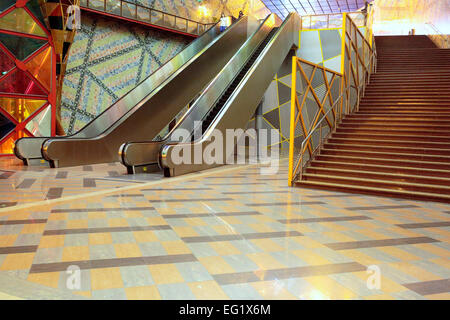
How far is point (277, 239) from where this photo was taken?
12.5 ft

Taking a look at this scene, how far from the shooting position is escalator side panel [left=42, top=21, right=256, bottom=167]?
371 inches

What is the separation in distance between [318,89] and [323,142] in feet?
4.02

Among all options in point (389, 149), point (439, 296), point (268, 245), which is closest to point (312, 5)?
point (389, 149)

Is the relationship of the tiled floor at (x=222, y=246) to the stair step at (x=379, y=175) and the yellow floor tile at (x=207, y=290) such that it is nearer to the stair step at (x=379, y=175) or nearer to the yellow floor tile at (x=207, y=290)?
the yellow floor tile at (x=207, y=290)

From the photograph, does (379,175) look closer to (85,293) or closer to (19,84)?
(85,293)

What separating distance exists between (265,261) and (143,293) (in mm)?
1047

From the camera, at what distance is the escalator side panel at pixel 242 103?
824 cm

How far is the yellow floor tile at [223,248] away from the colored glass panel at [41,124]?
976cm

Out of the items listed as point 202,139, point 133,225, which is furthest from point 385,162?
point 133,225

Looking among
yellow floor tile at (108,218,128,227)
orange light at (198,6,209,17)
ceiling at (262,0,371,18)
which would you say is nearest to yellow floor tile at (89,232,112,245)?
yellow floor tile at (108,218,128,227)

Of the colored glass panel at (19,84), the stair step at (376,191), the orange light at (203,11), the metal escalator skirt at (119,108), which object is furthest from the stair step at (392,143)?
the orange light at (203,11)

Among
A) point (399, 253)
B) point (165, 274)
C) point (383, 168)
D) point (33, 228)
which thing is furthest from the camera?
point (383, 168)

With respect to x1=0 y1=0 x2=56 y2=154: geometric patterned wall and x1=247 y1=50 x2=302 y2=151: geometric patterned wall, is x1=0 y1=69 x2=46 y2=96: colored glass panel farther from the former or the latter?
x1=247 y1=50 x2=302 y2=151: geometric patterned wall

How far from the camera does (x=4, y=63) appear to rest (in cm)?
1118
